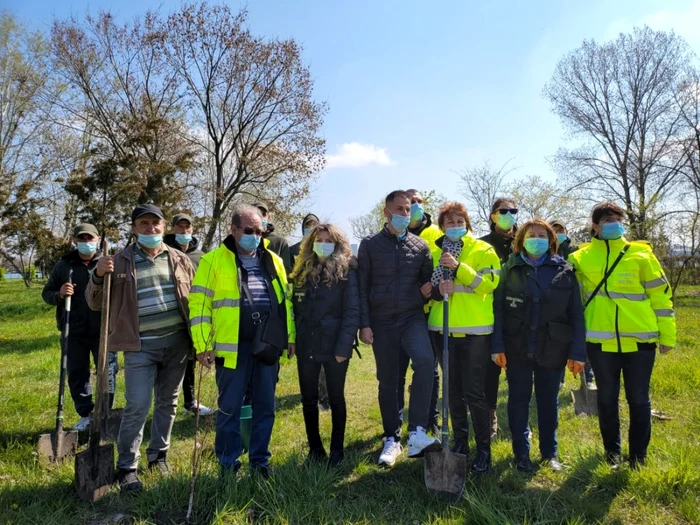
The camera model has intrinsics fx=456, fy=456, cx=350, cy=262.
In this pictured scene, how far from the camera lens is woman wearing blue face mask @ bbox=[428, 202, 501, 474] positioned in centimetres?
374

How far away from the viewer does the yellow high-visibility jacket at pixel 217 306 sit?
353 cm

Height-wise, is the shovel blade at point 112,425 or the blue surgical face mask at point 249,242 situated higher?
the blue surgical face mask at point 249,242

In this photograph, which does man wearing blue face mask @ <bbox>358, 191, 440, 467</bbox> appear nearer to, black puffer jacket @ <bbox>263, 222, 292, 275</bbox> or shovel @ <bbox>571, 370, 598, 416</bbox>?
black puffer jacket @ <bbox>263, 222, 292, 275</bbox>

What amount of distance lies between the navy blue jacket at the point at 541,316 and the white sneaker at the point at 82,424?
426 centimetres

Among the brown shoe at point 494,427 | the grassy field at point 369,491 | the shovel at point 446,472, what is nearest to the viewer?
the grassy field at point 369,491

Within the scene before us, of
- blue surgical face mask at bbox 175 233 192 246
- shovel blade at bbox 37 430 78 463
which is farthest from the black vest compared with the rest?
shovel blade at bbox 37 430 78 463

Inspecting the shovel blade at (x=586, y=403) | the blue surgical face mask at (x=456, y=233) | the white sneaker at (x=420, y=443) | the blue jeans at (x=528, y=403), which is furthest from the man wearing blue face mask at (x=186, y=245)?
the shovel blade at (x=586, y=403)

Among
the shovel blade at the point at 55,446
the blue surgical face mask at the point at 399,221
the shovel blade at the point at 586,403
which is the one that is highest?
the blue surgical face mask at the point at 399,221

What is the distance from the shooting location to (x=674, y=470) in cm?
337

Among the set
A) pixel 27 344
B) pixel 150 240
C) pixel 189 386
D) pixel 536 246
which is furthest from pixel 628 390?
pixel 27 344

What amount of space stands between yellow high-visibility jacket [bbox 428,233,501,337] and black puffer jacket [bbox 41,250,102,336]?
3.74 m

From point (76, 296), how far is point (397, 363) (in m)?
3.65

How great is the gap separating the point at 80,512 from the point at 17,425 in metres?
2.53

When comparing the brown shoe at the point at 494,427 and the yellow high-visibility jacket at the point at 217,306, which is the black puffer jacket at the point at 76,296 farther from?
the brown shoe at the point at 494,427
